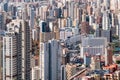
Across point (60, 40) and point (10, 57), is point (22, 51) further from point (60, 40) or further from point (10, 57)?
point (60, 40)

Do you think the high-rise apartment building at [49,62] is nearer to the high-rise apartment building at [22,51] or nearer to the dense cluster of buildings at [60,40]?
the dense cluster of buildings at [60,40]

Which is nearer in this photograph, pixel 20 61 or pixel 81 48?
pixel 20 61

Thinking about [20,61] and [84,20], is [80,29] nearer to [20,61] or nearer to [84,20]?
[84,20]

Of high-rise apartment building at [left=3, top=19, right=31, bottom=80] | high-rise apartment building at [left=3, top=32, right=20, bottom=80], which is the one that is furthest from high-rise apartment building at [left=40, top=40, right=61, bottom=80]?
high-rise apartment building at [left=3, top=32, right=20, bottom=80]

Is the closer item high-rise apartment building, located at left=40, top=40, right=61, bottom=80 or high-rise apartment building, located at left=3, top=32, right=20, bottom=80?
high-rise apartment building, located at left=3, top=32, right=20, bottom=80

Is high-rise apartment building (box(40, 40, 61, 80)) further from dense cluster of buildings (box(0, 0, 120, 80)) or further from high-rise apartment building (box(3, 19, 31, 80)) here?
high-rise apartment building (box(3, 19, 31, 80))

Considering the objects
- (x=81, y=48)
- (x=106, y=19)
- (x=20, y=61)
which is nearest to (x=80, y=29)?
(x=106, y=19)

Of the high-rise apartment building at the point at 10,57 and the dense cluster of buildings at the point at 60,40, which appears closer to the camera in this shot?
the high-rise apartment building at the point at 10,57

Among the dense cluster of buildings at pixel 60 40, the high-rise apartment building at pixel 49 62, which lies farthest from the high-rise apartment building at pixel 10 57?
the high-rise apartment building at pixel 49 62

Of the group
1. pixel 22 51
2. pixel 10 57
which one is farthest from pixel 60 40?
pixel 10 57
